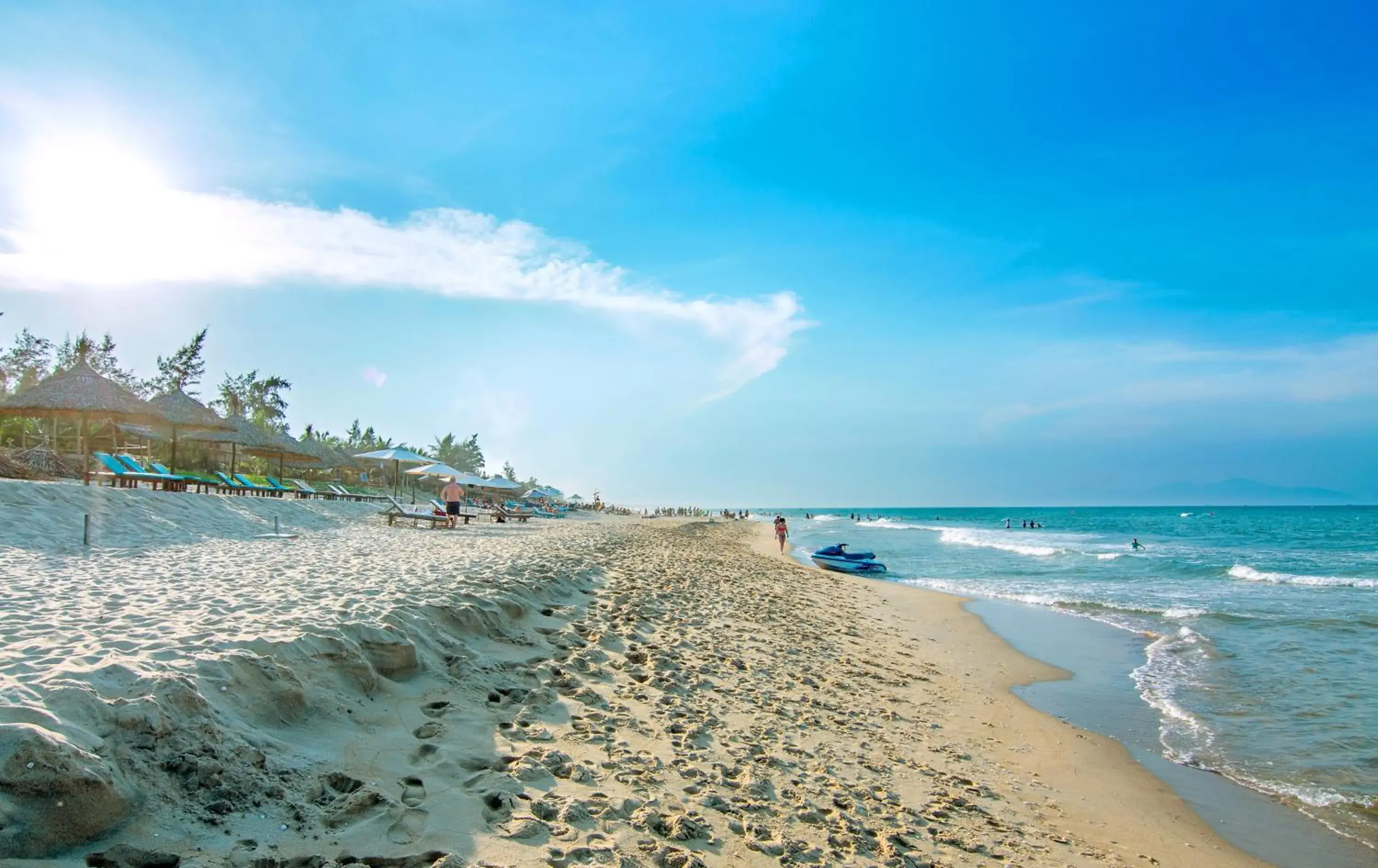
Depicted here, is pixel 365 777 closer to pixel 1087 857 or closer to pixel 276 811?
pixel 276 811

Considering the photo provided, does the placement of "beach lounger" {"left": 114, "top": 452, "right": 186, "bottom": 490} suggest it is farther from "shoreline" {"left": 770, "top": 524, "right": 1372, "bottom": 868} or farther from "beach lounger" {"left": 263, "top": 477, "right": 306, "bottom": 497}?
"shoreline" {"left": 770, "top": 524, "right": 1372, "bottom": 868}

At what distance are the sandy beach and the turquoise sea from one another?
1391 millimetres

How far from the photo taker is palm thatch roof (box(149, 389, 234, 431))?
2031cm

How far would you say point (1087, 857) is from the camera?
420 centimetres

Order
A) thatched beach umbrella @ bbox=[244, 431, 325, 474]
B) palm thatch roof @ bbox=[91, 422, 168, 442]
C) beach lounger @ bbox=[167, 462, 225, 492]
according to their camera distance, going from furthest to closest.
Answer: thatched beach umbrella @ bbox=[244, 431, 325, 474] → palm thatch roof @ bbox=[91, 422, 168, 442] → beach lounger @ bbox=[167, 462, 225, 492]

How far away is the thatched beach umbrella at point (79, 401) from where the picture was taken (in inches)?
642

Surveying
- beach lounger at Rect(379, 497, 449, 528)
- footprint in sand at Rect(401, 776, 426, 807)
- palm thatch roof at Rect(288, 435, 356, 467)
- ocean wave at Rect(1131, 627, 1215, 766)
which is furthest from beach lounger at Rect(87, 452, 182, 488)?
ocean wave at Rect(1131, 627, 1215, 766)

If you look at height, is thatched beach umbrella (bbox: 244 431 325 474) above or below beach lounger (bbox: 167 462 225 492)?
above

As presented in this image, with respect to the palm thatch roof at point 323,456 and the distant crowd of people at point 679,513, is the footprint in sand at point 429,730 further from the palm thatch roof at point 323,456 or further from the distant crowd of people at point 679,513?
the distant crowd of people at point 679,513

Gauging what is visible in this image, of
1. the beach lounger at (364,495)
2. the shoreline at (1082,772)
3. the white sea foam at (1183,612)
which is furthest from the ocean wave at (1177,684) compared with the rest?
the beach lounger at (364,495)

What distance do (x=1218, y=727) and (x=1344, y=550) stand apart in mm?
39830

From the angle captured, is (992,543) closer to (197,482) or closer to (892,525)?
(892,525)

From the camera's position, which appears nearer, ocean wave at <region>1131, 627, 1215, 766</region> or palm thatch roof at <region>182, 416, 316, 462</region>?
ocean wave at <region>1131, 627, 1215, 766</region>

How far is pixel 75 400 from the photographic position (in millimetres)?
16531
